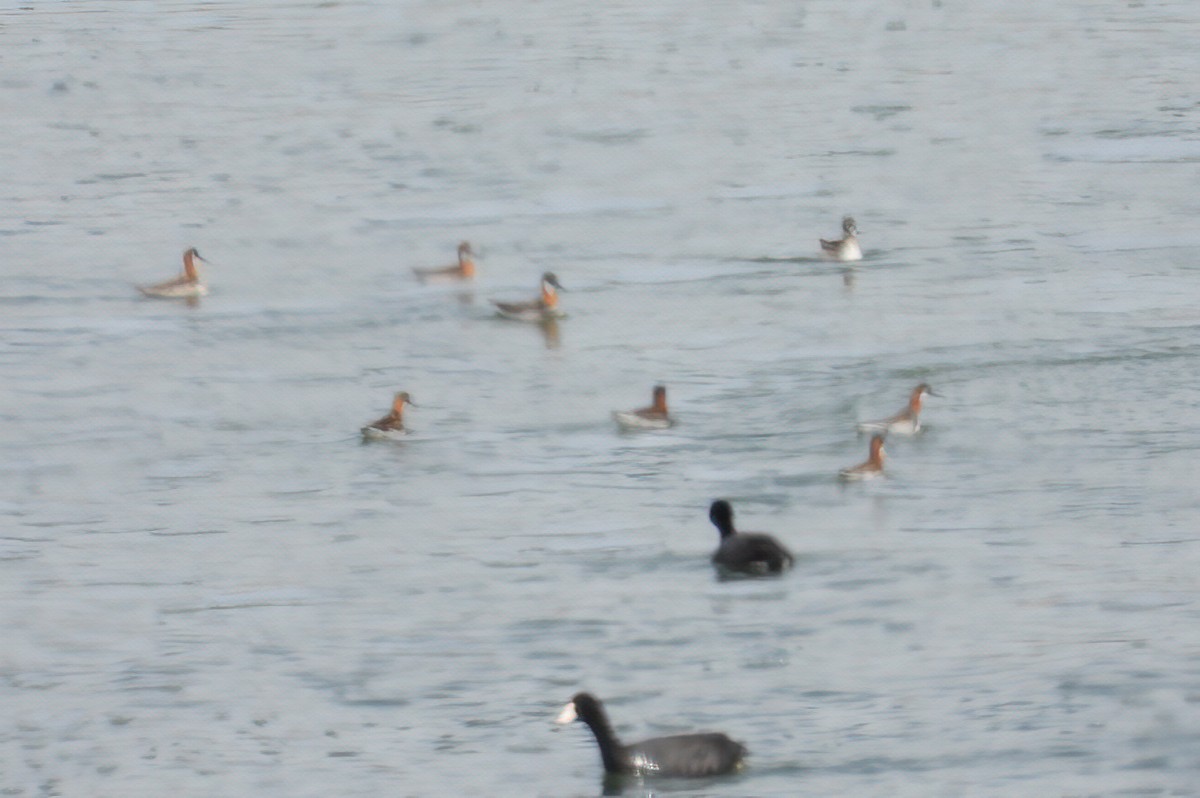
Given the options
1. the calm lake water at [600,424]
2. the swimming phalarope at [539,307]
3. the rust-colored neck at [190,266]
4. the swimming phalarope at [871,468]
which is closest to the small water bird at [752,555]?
the calm lake water at [600,424]

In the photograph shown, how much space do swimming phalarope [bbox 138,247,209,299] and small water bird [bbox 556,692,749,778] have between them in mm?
11657

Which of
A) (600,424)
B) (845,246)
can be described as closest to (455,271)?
(845,246)

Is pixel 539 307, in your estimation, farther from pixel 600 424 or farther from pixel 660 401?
pixel 660 401

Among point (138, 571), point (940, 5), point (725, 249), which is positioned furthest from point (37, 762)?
point (940, 5)

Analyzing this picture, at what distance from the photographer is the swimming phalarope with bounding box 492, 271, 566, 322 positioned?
69.2 feet

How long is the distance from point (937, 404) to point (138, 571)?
21.5ft

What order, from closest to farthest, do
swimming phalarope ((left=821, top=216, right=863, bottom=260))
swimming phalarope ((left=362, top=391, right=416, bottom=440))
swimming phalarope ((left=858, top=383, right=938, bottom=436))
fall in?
swimming phalarope ((left=858, top=383, right=938, bottom=436)), swimming phalarope ((left=362, top=391, right=416, bottom=440)), swimming phalarope ((left=821, top=216, right=863, bottom=260))

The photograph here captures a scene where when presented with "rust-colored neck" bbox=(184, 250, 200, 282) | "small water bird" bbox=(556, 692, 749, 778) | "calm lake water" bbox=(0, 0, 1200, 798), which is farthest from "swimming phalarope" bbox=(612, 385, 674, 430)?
"rust-colored neck" bbox=(184, 250, 200, 282)

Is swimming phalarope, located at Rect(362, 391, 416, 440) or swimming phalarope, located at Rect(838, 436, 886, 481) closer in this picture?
swimming phalarope, located at Rect(838, 436, 886, 481)

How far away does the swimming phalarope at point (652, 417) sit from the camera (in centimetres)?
1730

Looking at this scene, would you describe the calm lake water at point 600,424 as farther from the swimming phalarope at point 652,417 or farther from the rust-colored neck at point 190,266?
the rust-colored neck at point 190,266

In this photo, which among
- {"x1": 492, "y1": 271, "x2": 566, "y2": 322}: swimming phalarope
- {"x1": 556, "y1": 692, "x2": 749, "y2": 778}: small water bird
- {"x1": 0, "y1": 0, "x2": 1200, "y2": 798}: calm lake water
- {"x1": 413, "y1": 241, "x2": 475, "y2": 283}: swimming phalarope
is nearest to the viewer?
{"x1": 556, "y1": 692, "x2": 749, "y2": 778}: small water bird

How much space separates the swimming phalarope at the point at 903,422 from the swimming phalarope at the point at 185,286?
302 inches

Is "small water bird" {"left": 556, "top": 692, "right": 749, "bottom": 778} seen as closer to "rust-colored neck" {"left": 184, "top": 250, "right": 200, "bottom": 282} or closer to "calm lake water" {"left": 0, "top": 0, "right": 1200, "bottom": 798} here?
"calm lake water" {"left": 0, "top": 0, "right": 1200, "bottom": 798}
